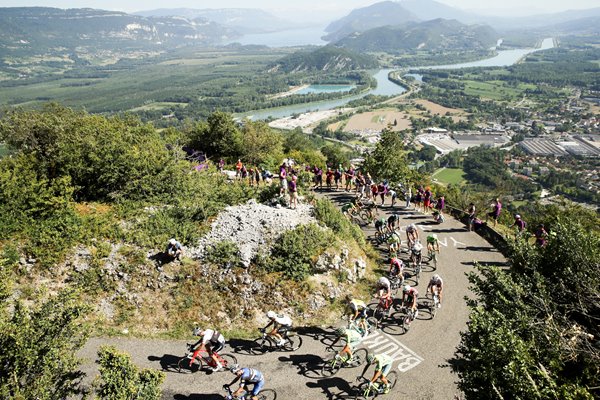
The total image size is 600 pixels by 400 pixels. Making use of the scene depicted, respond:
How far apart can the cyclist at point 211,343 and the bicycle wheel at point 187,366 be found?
1.57 feet

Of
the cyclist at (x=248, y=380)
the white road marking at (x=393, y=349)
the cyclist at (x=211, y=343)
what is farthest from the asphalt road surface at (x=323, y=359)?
the cyclist at (x=248, y=380)

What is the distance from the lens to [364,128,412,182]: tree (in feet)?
114

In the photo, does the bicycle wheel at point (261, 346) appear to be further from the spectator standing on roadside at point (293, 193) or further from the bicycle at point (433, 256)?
the bicycle at point (433, 256)

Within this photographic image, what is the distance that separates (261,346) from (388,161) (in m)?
24.4

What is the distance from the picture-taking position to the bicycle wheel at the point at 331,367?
43.5 ft

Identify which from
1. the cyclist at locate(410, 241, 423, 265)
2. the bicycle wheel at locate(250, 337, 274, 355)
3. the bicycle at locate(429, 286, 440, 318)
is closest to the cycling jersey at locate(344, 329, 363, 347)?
the bicycle wheel at locate(250, 337, 274, 355)

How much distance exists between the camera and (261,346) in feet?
48.0

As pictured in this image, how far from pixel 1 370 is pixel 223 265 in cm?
956

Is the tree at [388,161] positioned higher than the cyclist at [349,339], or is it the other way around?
the tree at [388,161]

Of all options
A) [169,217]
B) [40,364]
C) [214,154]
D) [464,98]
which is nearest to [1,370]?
[40,364]

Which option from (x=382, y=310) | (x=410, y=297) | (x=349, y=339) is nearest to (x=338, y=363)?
(x=349, y=339)

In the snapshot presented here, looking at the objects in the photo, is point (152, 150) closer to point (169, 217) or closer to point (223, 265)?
point (169, 217)

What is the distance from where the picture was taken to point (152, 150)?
24.8m

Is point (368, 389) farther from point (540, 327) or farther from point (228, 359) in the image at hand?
point (540, 327)
